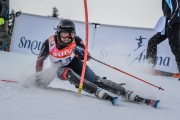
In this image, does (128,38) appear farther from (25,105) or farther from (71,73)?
(25,105)

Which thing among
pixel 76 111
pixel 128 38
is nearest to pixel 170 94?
pixel 76 111

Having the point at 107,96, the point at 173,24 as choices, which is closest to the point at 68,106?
the point at 107,96

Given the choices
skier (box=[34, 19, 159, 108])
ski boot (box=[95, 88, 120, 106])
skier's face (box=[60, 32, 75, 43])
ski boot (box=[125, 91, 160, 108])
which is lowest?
ski boot (box=[125, 91, 160, 108])

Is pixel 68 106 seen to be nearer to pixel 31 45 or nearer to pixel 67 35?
pixel 67 35

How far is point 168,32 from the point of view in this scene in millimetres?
7121

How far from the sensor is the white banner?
8781 millimetres

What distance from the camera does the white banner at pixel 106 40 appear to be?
28.8 ft

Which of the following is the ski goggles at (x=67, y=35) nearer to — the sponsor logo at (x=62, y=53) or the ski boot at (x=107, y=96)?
the sponsor logo at (x=62, y=53)

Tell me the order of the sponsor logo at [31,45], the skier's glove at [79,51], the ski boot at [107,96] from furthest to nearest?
the sponsor logo at [31,45]
the skier's glove at [79,51]
the ski boot at [107,96]

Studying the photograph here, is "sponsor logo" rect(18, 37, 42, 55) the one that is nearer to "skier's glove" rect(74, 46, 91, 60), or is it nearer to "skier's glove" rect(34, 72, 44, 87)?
"skier's glove" rect(34, 72, 44, 87)

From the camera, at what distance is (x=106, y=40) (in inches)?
379

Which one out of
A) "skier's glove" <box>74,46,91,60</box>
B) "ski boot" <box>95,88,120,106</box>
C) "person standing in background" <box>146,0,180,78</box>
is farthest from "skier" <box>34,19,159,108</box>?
"person standing in background" <box>146,0,180,78</box>

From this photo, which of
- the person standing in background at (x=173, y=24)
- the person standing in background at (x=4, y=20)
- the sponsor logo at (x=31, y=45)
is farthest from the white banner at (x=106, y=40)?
the person standing in background at (x=173, y=24)

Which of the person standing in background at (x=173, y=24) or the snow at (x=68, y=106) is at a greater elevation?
the person standing in background at (x=173, y=24)
